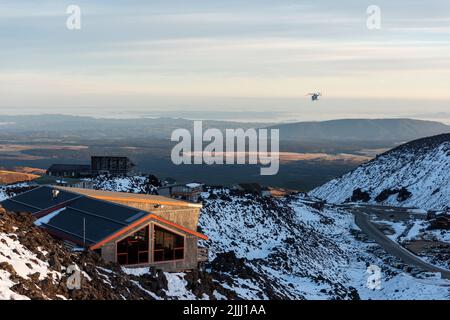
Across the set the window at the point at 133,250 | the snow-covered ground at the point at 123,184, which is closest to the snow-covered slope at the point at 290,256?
the window at the point at 133,250

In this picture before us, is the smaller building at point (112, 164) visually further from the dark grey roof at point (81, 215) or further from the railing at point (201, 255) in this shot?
the railing at point (201, 255)

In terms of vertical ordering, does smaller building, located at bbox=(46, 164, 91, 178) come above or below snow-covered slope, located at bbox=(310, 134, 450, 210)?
above

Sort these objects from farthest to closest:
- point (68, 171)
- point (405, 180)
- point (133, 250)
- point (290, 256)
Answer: point (405, 180) < point (68, 171) < point (290, 256) < point (133, 250)

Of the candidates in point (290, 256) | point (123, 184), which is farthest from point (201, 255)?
point (123, 184)

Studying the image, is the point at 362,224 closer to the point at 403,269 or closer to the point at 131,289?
the point at 403,269

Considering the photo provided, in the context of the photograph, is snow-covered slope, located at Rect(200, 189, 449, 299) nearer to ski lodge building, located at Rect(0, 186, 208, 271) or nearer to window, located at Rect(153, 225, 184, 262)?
window, located at Rect(153, 225, 184, 262)

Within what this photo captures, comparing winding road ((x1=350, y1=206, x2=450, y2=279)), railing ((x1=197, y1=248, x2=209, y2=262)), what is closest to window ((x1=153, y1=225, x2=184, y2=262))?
railing ((x1=197, y1=248, x2=209, y2=262))

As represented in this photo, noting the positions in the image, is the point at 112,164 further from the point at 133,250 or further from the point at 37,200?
the point at 133,250
